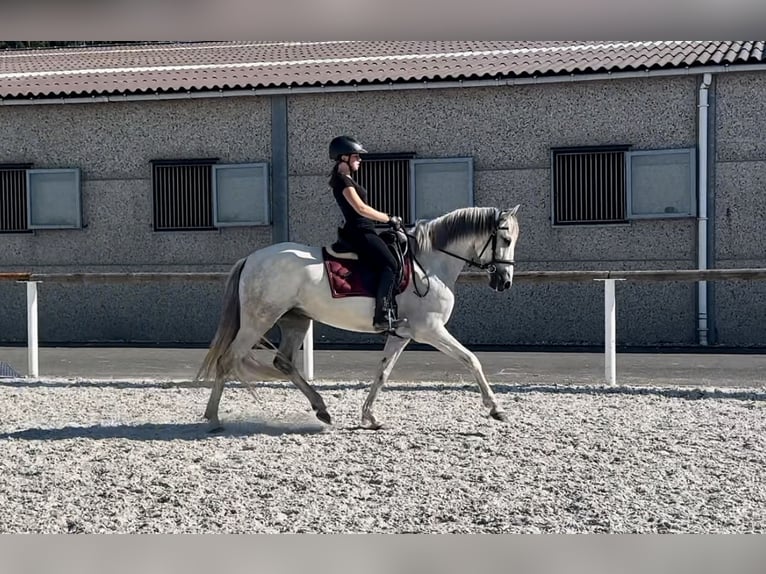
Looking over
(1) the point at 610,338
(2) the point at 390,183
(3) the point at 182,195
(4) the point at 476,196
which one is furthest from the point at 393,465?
(3) the point at 182,195

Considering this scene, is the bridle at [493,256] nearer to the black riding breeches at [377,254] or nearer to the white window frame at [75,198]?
the black riding breeches at [377,254]

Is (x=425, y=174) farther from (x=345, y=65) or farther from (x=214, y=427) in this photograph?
(x=214, y=427)

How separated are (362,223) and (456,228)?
2.82ft

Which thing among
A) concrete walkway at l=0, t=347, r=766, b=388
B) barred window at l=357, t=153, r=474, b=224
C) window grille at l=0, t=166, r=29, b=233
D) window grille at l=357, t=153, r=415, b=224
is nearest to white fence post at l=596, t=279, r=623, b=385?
concrete walkway at l=0, t=347, r=766, b=388

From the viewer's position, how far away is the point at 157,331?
17828 millimetres

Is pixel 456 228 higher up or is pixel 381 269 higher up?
pixel 456 228

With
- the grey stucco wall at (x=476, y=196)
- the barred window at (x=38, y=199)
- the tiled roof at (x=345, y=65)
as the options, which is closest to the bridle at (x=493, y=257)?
the tiled roof at (x=345, y=65)

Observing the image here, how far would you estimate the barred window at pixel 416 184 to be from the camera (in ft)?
55.2

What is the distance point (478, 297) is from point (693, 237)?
3531 mm

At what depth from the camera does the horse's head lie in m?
7.98

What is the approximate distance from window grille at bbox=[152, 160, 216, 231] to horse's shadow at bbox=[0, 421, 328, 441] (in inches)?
396

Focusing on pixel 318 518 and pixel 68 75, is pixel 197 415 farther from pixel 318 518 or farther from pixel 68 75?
pixel 68 75

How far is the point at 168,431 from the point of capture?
7.83m
